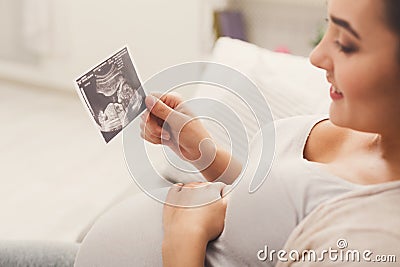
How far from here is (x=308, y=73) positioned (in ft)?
4.67

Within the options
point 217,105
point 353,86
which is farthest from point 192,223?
point 217,105

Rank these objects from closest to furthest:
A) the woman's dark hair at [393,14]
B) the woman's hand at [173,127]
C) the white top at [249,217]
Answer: the woman's dark hair at [393,14] → the white top at [249,217] → the woman's hand at [173,127]

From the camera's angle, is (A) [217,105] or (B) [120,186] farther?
(B) [120,186]

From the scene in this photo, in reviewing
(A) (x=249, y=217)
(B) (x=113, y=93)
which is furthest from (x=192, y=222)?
(B) (x=113, y=93)

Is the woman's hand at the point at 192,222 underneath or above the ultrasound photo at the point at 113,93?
underneath

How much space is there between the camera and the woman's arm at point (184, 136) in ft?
3.11

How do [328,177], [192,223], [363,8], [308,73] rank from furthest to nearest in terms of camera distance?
[308,73] → [192,223] → [328,177] → [363,8]

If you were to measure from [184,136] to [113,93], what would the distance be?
0.44 feet

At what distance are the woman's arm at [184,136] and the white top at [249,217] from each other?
6 cm

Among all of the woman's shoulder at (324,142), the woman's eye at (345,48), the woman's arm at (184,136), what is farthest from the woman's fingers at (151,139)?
the woman's eye at (345,48)

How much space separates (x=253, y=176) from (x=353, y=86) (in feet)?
0.71

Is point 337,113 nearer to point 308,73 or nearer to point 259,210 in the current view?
point 259,210

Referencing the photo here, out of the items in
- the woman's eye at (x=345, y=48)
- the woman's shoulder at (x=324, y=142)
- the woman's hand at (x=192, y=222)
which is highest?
the woman's eye at (x=345, y=48)

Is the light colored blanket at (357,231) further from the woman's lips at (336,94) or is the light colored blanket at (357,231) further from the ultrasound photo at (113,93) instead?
the ultrasound photo at (113,93)
